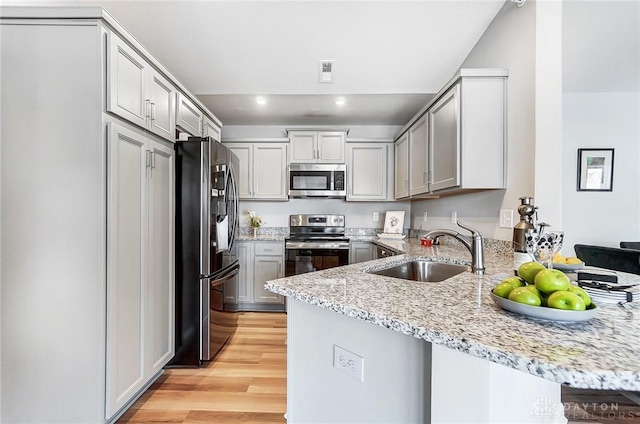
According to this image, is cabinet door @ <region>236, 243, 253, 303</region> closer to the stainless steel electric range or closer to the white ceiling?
the stainless steel electric range

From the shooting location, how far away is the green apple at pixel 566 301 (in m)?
0.63

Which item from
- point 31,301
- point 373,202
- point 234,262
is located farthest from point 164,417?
point 373,202

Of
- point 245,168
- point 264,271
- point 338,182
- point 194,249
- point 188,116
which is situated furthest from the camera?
point 245,168

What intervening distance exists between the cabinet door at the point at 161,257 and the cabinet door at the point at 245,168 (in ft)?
5.31

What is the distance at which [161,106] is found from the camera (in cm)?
181

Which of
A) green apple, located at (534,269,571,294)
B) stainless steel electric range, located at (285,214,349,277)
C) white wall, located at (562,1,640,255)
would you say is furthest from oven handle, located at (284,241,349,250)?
white wall, located at (562,1,640,255)

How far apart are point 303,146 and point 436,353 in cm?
314

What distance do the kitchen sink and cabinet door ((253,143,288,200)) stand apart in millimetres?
2194

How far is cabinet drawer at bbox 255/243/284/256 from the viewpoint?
3312 millimetres

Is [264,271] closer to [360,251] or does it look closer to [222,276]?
[222,276]

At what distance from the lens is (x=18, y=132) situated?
1.29 metres

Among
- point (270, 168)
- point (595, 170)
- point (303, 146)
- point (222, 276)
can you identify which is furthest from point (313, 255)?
point (595, 170)

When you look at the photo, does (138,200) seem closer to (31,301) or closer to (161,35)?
(31,301)

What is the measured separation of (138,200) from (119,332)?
0.73m
